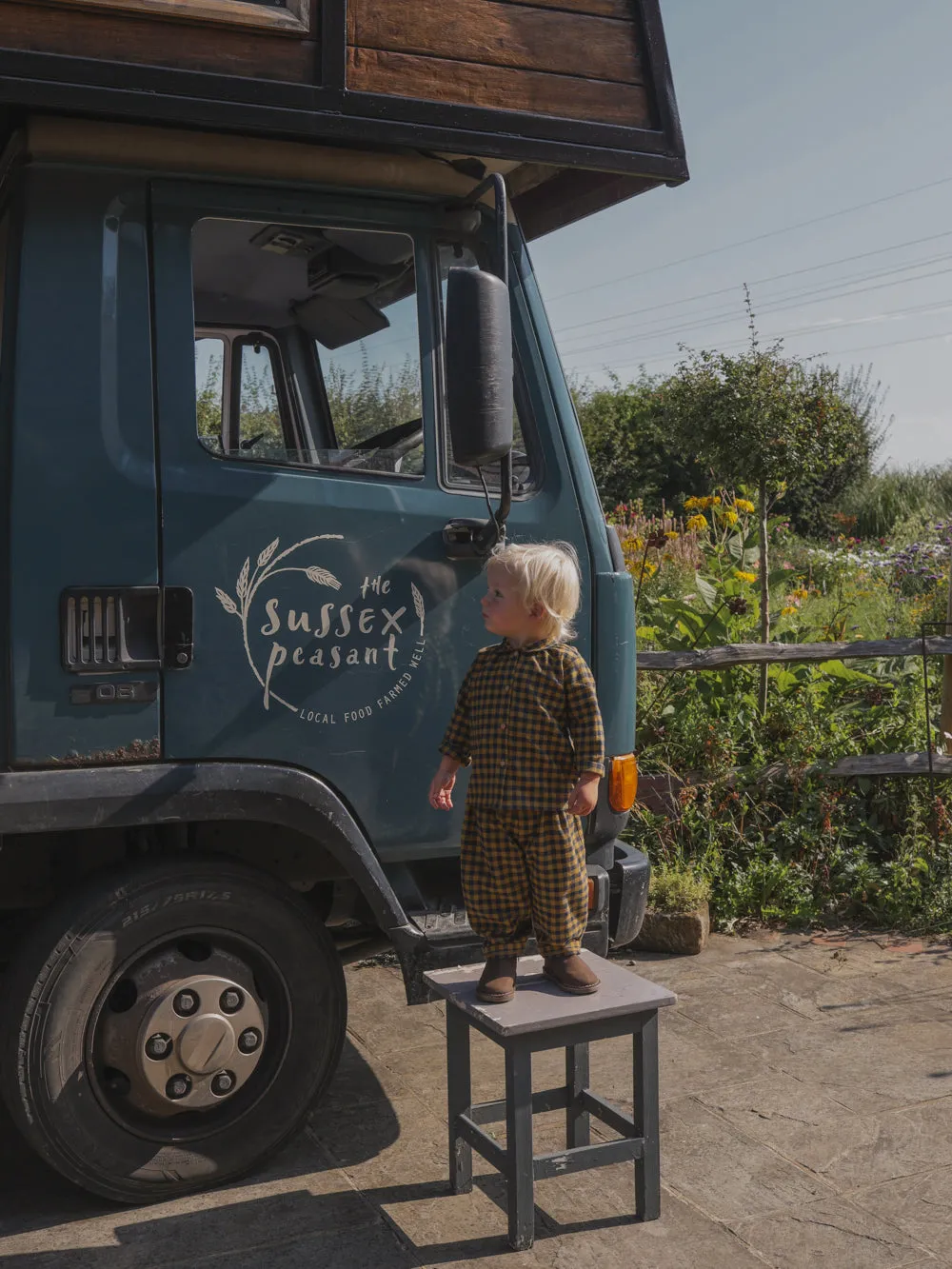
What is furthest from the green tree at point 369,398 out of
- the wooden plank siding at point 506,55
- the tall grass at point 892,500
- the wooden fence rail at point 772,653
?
the tall grass at point 892,500

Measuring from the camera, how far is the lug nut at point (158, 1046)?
3.29m

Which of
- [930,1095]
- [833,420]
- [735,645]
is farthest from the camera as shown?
[833,420]

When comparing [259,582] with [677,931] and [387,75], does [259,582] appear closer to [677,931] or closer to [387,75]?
[387,75]

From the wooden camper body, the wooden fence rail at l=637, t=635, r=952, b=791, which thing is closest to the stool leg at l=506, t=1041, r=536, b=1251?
the wooden camper body

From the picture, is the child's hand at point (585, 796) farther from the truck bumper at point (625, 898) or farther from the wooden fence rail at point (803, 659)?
the wooden fence rail at point (803, 659)

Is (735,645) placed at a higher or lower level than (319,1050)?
higher

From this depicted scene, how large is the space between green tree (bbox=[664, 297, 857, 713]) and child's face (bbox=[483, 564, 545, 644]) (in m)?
3.87

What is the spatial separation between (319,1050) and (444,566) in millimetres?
1372

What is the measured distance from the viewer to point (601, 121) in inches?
144

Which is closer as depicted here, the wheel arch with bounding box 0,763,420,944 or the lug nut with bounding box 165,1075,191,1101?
the wheel arch with bounding box 0,763,420,944

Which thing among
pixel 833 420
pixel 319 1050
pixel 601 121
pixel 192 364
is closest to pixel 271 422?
pixel 192 364

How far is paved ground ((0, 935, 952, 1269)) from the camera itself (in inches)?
125

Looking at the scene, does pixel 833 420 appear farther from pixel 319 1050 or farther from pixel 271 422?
pixel 319 1050

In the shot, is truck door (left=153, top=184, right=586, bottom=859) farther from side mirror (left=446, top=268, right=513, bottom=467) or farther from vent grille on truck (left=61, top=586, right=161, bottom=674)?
side mirror (left=446, top=268, right=513, bottom=467)
